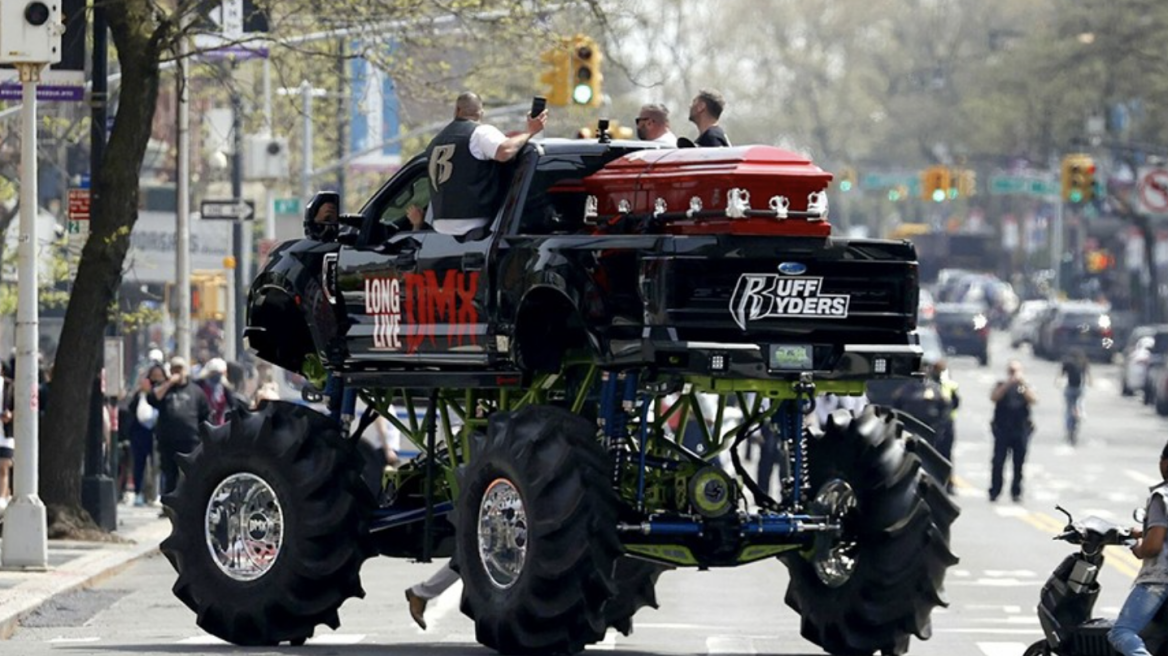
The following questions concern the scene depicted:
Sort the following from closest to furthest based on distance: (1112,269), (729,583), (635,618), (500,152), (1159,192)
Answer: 1. (500,152)
2. (635,618)
3. (729,583)
4. (1159,192)
5. (1112,269)

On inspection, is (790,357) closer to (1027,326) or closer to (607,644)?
(607,644)

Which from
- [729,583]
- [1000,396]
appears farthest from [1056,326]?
[729,583]

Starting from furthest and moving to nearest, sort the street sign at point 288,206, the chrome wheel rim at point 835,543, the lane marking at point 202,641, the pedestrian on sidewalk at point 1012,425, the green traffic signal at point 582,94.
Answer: the street sign at point 288,206 < the pedestrian on sidewalk at point 1012,425 < the green traffic signal at point 582,94 < the lane marking at point 202,641 < the chrome wheel rim at point 835,543

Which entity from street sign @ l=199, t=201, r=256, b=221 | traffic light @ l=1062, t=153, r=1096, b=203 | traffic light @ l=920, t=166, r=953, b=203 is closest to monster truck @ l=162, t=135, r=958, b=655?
street sign @ l=199, t=201, r=256, b=221

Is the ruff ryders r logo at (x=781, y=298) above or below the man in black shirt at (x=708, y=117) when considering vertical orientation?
below

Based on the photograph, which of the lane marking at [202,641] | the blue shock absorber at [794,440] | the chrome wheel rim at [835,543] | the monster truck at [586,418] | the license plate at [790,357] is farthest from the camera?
the lane marking at [202,641]

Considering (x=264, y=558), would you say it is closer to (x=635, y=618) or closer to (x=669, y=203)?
(x=669, y=203)

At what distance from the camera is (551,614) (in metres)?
14.5

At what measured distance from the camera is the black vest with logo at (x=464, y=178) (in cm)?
1567

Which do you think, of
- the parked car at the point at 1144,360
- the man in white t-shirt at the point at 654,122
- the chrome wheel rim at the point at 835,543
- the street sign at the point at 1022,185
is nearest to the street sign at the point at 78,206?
the man in white t-shirt at the point at 654,122

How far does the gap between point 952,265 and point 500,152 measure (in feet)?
346

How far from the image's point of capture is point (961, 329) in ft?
266

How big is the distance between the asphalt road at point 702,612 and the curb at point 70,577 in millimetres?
122

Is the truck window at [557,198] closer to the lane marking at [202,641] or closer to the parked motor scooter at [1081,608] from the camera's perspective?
the lane marking at [202,641]
